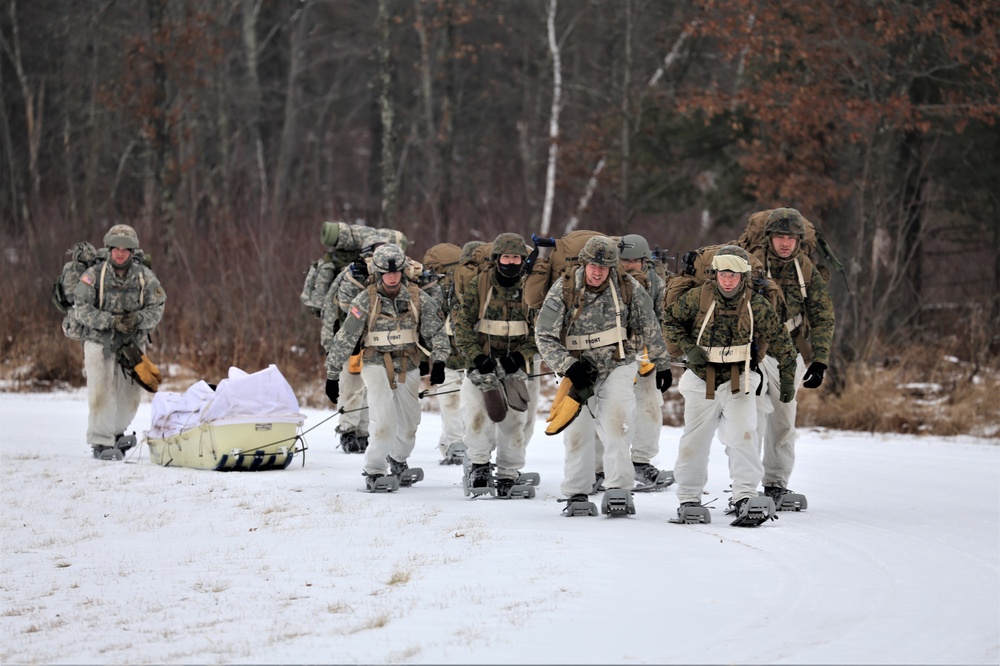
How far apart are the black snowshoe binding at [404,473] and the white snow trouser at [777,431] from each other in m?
3.28

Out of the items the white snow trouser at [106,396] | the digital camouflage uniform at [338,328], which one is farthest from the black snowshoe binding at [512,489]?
the white snow trouser at [106,396]

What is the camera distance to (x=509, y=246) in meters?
11.5

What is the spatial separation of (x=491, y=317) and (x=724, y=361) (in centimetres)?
217

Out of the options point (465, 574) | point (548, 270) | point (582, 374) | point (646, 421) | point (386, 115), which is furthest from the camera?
point (386, 115)

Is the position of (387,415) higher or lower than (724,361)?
lower

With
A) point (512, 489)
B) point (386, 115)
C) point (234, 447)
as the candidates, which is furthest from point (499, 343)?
point (386, 115)

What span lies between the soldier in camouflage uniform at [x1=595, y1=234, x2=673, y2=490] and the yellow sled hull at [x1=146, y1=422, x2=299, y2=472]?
3251 millimetres

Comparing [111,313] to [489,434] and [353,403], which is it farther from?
[489,434]

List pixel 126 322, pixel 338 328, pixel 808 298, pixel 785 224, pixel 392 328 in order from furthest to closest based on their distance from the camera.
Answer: pixel 338 328 < pixel 126 322 < pixel 392 328 < pixel 808 298 < pixel 785 224

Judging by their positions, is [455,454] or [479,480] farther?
[455,454]

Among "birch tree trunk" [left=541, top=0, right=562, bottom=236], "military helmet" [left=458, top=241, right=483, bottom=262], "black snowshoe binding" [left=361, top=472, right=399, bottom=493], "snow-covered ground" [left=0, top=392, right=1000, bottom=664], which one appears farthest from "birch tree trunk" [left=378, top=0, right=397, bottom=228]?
"black snowshoe binding" [left=361, top=472, right=399, bottom=493]

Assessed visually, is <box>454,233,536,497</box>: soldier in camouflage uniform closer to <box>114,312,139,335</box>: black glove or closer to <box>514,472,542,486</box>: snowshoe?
<box>514,472,542,486</box>: snowshoe

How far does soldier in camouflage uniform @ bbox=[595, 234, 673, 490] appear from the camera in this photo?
12430 mm

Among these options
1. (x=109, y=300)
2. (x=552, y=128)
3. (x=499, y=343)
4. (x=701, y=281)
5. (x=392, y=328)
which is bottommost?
(x=499, y=343)
